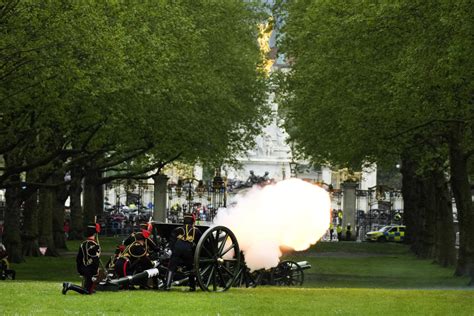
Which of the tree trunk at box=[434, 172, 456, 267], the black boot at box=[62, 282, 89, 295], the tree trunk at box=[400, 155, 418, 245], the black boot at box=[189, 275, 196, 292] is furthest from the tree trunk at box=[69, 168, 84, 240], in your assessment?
the black boot at box=[62, 282, 89, 295]

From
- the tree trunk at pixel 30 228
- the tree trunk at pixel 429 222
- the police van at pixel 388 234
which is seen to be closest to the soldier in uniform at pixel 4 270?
the tree trunk at pixel 30 228

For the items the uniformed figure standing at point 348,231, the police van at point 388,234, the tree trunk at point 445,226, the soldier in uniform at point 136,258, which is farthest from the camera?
the police van at point 388,234

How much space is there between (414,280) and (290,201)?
50.6 ft

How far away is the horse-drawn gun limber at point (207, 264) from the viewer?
99.3ft

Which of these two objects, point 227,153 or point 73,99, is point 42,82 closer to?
point 73,99

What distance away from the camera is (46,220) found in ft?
205

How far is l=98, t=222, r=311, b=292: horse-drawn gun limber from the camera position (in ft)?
99.3

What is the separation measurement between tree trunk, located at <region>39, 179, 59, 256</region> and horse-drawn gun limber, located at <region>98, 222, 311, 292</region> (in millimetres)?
29680

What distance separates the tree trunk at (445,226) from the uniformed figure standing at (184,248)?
95.7ft

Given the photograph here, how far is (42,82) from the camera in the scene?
1615 inches

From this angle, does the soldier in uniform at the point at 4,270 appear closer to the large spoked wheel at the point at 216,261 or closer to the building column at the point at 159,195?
the large spoked wheel at the point at 216,261

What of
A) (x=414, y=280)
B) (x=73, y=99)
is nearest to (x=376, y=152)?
(x=414, y=280)

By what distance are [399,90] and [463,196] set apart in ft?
23.8

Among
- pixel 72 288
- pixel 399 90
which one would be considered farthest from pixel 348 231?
pixel 72 288
